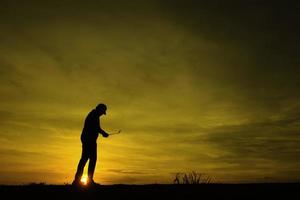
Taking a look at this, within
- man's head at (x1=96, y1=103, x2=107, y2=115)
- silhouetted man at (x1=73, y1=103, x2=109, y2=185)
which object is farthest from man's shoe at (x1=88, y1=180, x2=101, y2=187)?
man's head at (x1=96, y1=103, x2=107, y2=115)

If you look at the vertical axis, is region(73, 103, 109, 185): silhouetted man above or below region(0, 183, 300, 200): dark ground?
above

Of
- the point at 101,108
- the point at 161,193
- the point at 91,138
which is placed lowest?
the point at 161,193

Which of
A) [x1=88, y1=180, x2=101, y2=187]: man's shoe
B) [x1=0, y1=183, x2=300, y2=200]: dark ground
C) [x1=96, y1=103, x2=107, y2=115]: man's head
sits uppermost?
[x1=96, y1=103, x2=107, y2=115]: man's head

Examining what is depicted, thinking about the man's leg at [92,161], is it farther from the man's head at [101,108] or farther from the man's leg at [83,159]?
the man's head at [101,108]

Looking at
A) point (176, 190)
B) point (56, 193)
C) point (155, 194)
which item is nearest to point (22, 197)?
point (56, 193)

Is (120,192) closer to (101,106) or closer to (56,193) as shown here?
(56,193)

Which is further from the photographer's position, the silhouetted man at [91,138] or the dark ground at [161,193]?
the silhouetted man at [91,138]

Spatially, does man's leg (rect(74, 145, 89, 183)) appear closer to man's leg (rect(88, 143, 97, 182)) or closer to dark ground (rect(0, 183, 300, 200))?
man's leg (rect(88, 143, 97, 182))

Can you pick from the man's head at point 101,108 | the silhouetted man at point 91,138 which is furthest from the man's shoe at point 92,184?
the man's head at point 101,108

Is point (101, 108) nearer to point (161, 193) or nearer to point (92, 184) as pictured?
point (92, 184)

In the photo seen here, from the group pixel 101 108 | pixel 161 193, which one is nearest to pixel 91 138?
pixel 101 108

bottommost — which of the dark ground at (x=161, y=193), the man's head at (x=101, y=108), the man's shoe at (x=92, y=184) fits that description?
the dark ground at (x=161, y=193)

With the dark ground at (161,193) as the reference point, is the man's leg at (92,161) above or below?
above

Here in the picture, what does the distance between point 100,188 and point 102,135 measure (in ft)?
8.73
